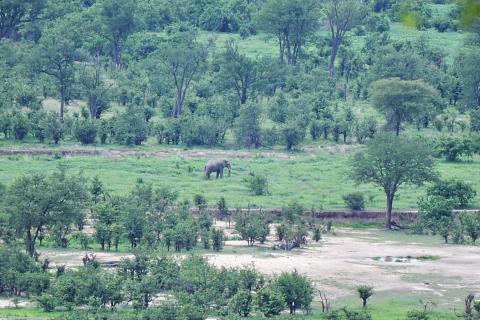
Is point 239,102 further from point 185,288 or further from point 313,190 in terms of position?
point 185,288

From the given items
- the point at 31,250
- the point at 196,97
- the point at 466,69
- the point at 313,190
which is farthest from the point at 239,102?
the point at 31,250

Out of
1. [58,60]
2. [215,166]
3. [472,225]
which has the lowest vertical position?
[472,225]

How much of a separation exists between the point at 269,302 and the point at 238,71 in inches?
1073

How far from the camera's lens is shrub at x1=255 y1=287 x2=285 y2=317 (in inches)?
850

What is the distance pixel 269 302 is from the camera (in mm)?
21672

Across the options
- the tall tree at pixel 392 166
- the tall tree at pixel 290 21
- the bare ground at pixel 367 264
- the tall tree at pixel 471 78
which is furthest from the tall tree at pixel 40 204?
the tall tree at pixel 290 21

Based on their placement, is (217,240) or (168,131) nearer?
(217,240)

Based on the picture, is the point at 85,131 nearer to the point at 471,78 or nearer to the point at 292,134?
the point at 292,134

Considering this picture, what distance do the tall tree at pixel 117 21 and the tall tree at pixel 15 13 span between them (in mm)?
3924

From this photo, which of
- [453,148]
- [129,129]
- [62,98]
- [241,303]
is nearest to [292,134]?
[453,148]

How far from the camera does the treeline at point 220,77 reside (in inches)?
1677

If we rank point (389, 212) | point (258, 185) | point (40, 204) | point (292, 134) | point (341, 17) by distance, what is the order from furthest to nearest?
point (341, 17) < point (292, 134) < point (258, 185) < point (389, 212) < point (40, 204)

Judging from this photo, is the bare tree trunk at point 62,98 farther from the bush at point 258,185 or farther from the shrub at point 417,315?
the shrub at point 417,315

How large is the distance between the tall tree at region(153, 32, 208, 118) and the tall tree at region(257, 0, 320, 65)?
19.5ft
